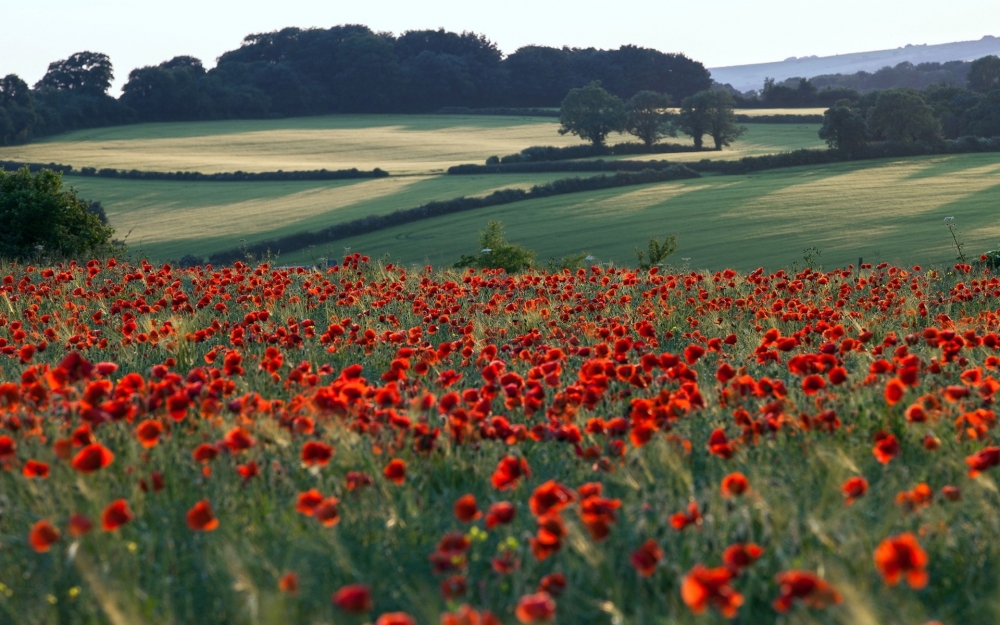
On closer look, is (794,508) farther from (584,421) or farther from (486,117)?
(486,117)

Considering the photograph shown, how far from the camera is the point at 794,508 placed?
309 centimetres

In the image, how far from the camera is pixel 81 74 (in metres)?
92.6

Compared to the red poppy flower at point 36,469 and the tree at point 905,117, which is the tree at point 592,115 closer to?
the tree at point 905,117

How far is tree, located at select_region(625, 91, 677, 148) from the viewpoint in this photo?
68.6 meters

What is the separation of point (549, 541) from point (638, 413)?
3.91 ft

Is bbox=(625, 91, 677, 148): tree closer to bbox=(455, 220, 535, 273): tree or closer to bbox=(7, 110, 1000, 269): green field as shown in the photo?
bbox=(7, 110, 1000, 269): green field

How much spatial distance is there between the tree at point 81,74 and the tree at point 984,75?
246 feet

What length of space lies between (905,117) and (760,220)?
22.3 meters

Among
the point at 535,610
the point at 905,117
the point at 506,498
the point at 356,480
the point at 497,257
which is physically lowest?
the point at 497,257

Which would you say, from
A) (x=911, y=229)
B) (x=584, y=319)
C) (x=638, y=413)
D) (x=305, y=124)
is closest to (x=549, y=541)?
(x=638, y=413)

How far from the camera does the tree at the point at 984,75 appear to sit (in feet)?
258

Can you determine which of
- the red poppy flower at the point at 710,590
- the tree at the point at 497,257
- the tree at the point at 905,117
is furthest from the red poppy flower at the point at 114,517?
the tree at the point at 905,117

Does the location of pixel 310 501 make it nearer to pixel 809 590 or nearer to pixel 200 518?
pixel 200 518

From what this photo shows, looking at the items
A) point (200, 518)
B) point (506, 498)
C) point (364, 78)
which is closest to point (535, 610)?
point (200, 518)
